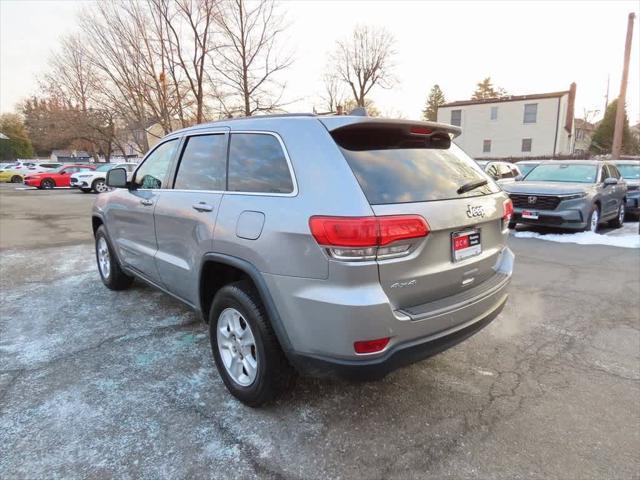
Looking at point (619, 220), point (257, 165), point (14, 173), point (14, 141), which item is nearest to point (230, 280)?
point (257, 165)

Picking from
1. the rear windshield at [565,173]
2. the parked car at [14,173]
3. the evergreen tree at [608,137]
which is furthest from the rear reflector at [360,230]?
the evergreen tree at [608,137]

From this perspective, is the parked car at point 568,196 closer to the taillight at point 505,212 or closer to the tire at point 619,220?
the tire at point 619,220

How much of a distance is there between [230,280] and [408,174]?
1434mm

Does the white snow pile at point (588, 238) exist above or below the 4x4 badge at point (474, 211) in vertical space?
below

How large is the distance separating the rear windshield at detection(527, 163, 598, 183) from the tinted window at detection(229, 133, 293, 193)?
8770 millimetres

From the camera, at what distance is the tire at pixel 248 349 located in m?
2.38

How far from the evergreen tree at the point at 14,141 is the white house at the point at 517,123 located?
184 ft

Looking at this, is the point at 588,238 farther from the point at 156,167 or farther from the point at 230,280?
the point at 156,167

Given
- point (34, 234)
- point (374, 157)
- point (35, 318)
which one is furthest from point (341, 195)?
point (34, 234)

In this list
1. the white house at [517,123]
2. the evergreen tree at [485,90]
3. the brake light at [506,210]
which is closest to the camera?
the brake light at [506,210]

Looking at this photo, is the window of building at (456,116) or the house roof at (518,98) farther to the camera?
the window of building at (456,116)

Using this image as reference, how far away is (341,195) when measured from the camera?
2.07 metres

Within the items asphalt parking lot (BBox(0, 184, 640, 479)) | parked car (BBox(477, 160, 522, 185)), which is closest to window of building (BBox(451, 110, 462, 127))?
parked car (BBox(477, 160, 522, 185))

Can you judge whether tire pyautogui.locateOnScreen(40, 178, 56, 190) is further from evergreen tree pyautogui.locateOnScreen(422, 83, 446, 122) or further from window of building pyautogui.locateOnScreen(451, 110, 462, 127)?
evergreen tree pyautogui.locateOnScreen(422, 83, 446, 122)
